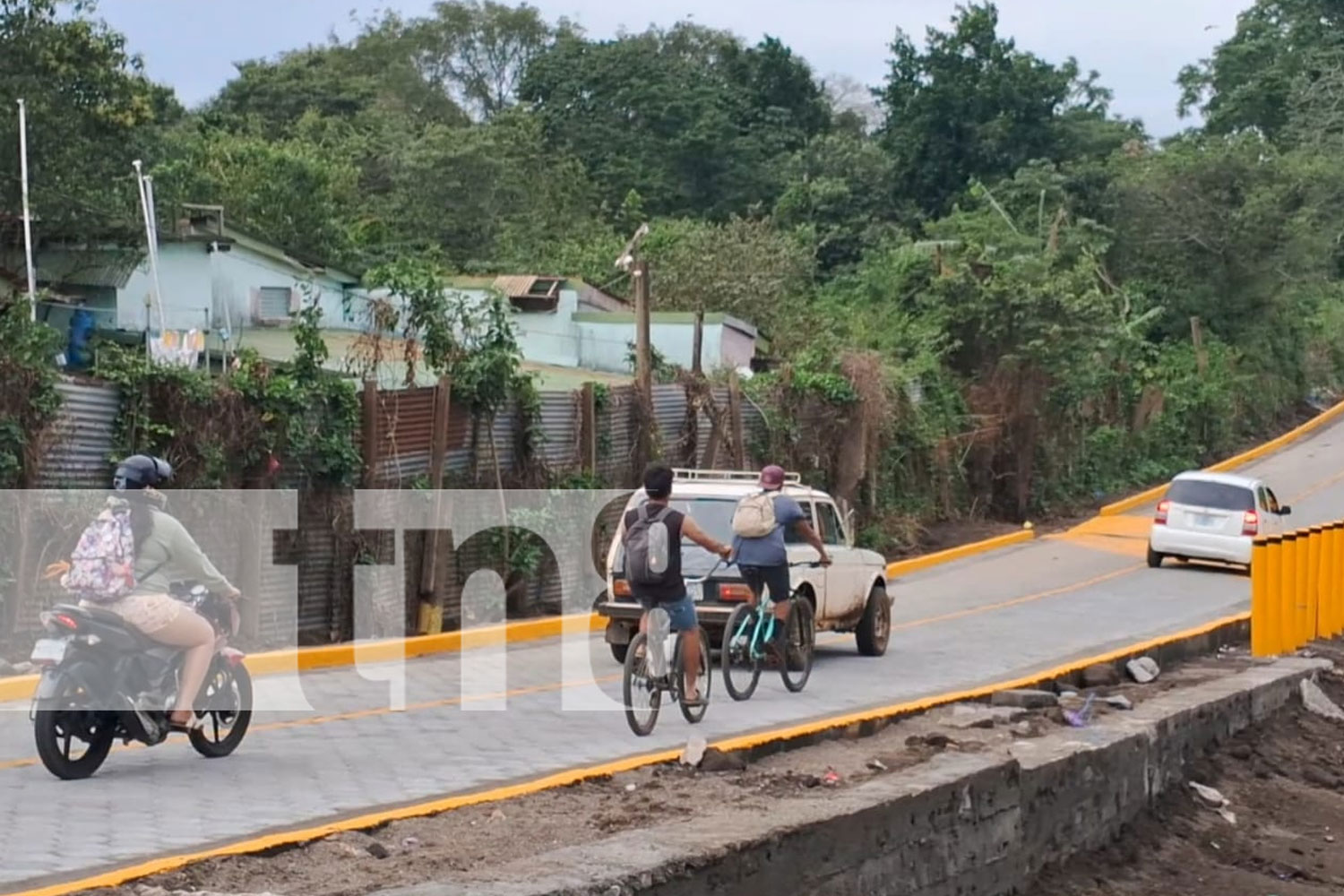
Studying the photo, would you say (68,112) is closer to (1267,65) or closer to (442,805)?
(442,805)

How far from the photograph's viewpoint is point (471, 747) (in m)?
11.4

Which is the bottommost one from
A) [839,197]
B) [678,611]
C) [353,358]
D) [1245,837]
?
[1245,837]

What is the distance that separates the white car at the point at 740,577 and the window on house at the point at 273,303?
1720cm

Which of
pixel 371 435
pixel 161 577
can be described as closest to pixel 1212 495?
pixel 371 435

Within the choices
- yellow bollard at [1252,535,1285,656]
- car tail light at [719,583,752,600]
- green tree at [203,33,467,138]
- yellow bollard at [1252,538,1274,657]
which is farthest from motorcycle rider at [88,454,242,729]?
green tree at [203,33,467,138]

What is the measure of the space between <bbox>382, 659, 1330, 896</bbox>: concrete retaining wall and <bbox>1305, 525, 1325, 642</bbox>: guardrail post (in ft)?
21.6

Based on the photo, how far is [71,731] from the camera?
9492 mm

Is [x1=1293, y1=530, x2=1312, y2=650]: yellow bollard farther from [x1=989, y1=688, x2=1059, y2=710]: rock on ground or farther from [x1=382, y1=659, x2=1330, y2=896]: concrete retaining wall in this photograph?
[x1=989, y1=688, x2=1059, y2=710]: rock on ground

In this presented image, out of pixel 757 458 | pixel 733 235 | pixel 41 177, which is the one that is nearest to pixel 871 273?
pixel 733 235

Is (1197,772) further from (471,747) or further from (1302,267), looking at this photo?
(1302,267)

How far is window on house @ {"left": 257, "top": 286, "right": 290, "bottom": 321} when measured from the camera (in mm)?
32750

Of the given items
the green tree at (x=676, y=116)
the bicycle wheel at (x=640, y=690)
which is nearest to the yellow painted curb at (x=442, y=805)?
the bicycle wheel at (x=640, y=690)

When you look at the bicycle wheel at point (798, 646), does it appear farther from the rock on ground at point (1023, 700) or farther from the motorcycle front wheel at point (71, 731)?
the motorcycle front wheel at point (71, 731)

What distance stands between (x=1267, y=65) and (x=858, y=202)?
32666mm
